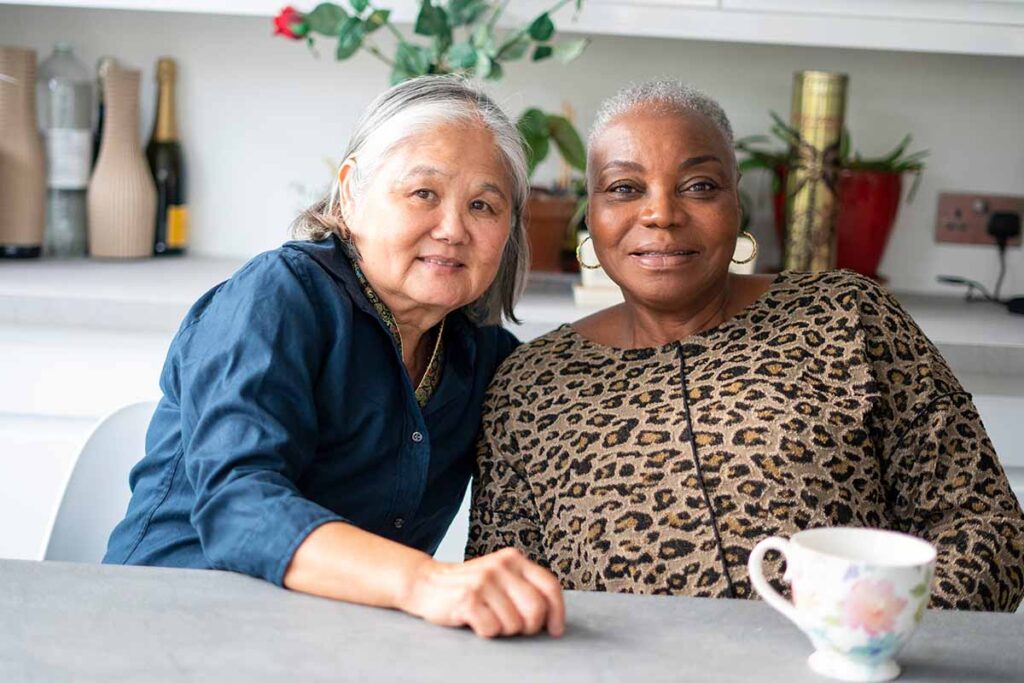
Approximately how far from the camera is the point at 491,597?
2.96 ft

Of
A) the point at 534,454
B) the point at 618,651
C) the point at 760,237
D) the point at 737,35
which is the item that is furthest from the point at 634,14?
the point at 618,651

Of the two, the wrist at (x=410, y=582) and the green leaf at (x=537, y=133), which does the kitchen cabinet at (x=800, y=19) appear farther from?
the wrist at (x=410, y=582)

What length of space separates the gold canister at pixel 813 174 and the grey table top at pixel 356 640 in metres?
1.49

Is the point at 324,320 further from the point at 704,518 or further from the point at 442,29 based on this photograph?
the point at 442,29

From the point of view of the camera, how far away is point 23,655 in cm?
82

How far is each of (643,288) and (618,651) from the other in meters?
0.64

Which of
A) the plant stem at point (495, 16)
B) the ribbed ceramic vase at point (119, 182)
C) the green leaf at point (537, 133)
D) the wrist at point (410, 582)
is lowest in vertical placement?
the wrist at point (410, 582)

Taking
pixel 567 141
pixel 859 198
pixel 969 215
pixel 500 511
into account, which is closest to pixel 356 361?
pixel 500 511

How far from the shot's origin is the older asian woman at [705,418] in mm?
1312

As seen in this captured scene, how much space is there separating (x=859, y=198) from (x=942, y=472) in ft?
4.12

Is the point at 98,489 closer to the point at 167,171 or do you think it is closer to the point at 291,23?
the point at 291,23

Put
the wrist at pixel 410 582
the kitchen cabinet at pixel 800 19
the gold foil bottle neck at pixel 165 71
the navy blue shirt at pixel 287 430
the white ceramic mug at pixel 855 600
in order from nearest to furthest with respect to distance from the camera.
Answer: the white ceramic mug at pixel 855 600 < the wrist at pixel 410 582 < the navy blue shirt at pixel 287 430 < the kitchen cabinet at pixel 800 19 < the gold foil bottle neck at pixel 165 71

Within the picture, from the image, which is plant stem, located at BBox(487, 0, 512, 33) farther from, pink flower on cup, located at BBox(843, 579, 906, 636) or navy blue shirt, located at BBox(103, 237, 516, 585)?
pink flower on cup, located at BBox(843, 579, 906, 636)

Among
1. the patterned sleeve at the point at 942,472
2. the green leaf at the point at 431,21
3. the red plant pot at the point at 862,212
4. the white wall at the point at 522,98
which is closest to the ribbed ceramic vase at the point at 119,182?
the white wall at the point at 522,98
